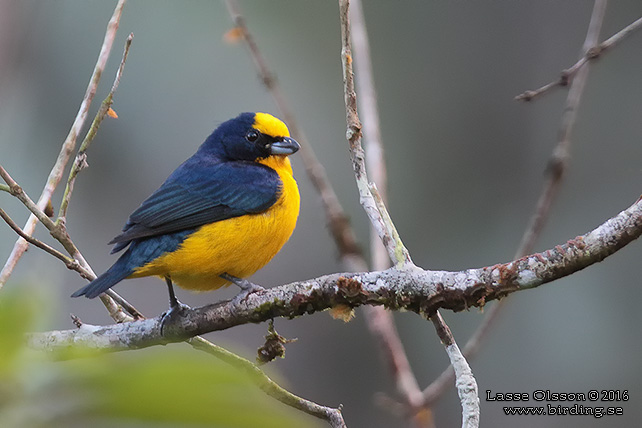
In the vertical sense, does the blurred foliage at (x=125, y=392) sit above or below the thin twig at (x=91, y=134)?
below

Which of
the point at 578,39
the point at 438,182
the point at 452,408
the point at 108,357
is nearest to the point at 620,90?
the point at 578,39

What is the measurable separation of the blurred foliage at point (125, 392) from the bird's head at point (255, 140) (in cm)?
381

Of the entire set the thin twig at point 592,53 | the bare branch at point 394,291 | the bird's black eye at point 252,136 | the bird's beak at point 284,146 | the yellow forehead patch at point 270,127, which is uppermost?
the yellow forehead patch at point 270,127

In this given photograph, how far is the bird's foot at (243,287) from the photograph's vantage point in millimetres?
2814

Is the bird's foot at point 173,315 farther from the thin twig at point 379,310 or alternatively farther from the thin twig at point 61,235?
the thin twig at point 379,310

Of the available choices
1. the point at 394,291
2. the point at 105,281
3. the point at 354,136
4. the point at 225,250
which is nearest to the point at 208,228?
the point at 225,250

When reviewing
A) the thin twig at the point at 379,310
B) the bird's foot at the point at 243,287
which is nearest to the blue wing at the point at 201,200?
the bird's foot at the point at 243,287

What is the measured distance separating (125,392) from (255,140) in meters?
3.99

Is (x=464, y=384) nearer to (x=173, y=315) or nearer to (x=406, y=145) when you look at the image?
(x=173, y=315)

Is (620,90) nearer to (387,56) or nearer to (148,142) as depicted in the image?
(387,56)

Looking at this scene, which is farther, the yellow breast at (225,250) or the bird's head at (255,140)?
the bird's head at (255,140)

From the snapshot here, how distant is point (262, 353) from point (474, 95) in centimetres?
472

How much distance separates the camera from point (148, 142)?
21.8 ft

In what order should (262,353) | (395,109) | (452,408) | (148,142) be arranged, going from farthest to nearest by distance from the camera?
(395,109)
(148,142)
(452,408)
(262,353)
